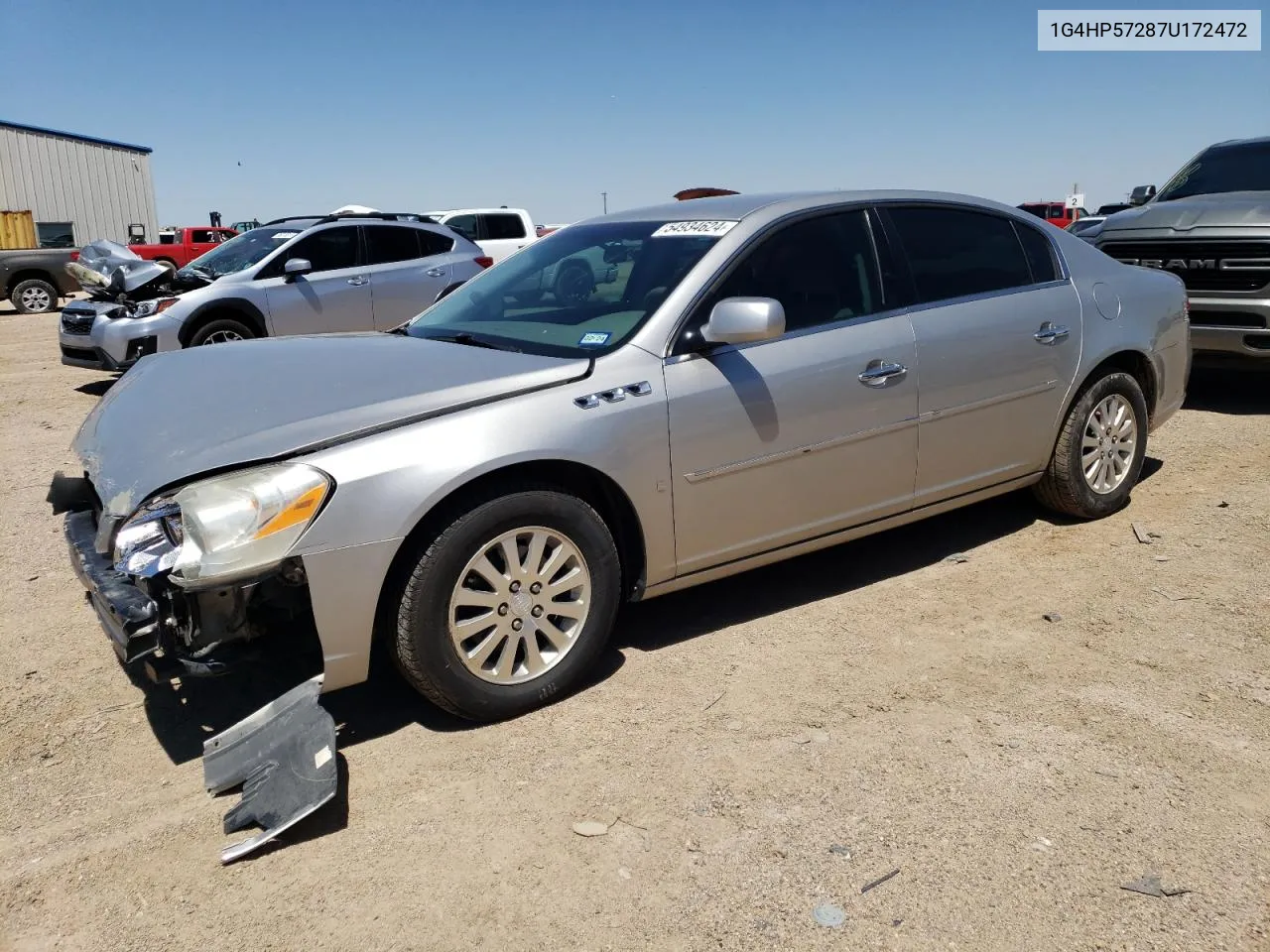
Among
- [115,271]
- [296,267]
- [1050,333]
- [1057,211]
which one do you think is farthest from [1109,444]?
[1057,211]

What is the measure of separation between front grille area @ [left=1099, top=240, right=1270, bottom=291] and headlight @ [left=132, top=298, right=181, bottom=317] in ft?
27.5

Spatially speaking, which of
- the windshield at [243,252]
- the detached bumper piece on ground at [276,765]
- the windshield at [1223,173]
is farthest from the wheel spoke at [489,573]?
the windshield at [243,252]

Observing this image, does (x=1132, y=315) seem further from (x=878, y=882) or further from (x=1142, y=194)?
(x=1142, y=194)

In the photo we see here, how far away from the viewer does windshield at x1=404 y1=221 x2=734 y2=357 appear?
3.73 metres

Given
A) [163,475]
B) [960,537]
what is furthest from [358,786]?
[960,537]

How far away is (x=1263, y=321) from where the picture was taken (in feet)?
23.3

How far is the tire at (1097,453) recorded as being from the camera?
16.0 ft

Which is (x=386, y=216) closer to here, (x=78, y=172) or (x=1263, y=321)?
(x=1263, y=321)

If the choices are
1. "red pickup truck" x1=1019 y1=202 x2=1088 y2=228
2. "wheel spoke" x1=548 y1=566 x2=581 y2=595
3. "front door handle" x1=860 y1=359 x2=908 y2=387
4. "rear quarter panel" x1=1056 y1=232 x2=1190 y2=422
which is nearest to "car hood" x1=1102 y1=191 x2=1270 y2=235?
"rear quarter panel" x1=1056 y1=232 x2=1190 y2=422

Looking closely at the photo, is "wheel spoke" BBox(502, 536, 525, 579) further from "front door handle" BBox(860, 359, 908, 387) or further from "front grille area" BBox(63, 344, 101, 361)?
"front grille area" BBox(63, 344, 101, 361)

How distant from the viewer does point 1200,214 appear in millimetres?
7629

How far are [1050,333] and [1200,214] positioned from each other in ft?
13.1

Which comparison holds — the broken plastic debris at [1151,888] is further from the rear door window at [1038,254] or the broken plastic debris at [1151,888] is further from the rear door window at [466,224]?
the rear door window at [466,224]

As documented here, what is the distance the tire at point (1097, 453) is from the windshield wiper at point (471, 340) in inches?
108
